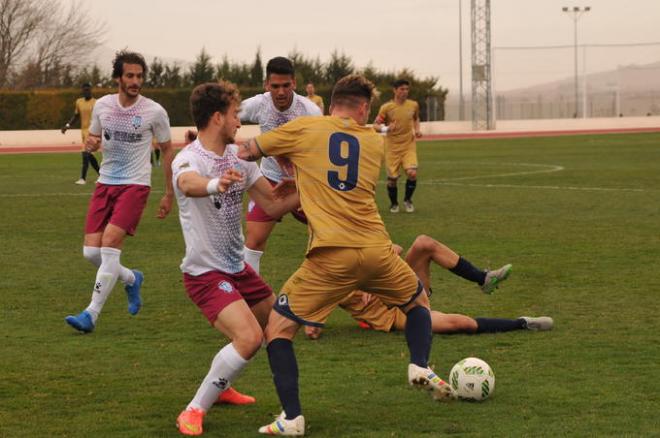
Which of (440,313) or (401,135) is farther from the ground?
(401,135)

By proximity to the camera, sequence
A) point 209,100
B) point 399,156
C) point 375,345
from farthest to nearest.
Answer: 1. point 399,156
2. point 375,345
3. point 209,100

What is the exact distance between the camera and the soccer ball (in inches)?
270

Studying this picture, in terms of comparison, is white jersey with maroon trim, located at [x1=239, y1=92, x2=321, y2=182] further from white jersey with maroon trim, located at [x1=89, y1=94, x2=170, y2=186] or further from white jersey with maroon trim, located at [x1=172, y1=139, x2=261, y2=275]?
white jersey with maroon trim, located at [x1=172, y1=139, x2=261, y2=275]

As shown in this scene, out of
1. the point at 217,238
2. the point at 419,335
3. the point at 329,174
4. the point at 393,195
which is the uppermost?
the point at 329,174

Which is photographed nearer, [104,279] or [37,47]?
[104,279]

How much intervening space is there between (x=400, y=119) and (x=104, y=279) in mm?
10677

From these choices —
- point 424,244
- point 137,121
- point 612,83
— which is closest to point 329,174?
point 424,244

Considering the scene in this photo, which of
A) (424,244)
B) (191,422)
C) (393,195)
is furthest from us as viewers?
(393,195)

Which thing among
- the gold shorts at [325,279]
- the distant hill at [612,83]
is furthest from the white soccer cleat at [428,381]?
the distant hill at [612,83]

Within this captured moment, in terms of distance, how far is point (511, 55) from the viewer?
72250mm

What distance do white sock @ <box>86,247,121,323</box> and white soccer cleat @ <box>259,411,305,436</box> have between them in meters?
3.58

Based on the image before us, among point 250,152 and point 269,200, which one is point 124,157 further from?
point 250,152

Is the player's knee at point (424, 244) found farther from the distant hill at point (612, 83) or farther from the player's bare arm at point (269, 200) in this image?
the distant hill at point (612, 83)

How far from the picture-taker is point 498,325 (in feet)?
29.1
